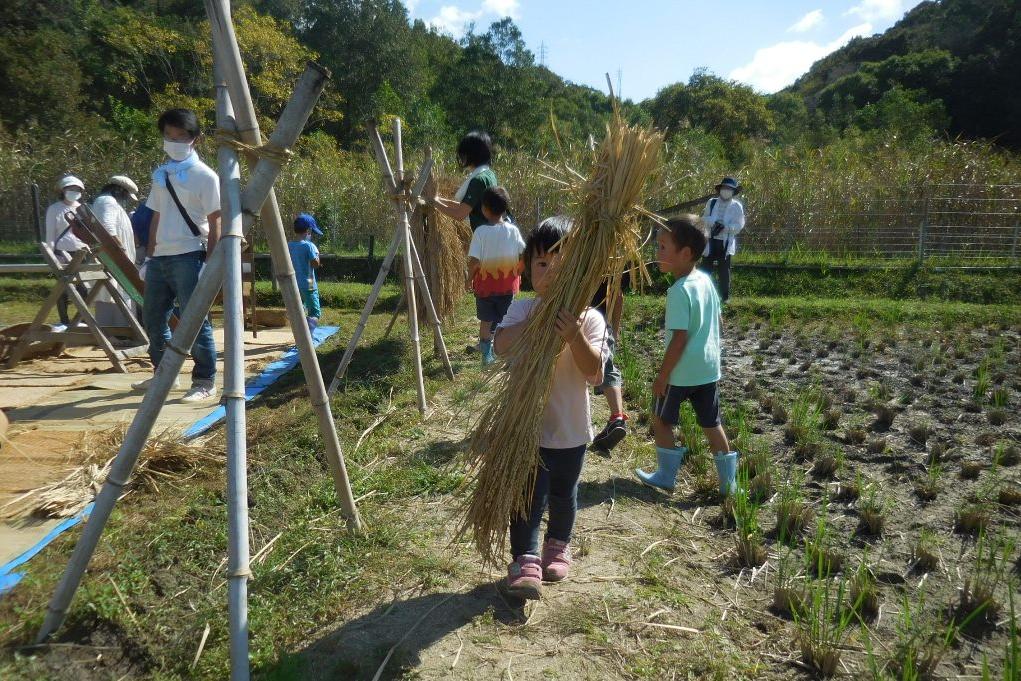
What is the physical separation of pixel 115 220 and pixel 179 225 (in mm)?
1985

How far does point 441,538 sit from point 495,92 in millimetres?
34564

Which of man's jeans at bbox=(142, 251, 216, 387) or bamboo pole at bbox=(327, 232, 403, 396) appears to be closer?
man's jeans at bbox=(142, 251, 216, 387)

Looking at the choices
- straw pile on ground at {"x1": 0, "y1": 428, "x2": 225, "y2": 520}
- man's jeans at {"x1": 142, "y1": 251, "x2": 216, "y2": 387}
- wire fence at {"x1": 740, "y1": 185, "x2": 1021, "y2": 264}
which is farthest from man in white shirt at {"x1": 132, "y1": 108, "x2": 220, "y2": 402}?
wire fence at {"x1": 740, "y1": 185, "x2": 1021, "y2": 264}

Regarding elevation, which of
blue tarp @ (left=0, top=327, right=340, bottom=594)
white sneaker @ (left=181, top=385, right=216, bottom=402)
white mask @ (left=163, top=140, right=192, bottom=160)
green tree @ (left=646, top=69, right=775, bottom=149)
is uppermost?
green tree @ (left=646, top=69, right=775, bottom=149)

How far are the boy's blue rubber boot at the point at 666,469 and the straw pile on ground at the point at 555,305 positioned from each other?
4.30ft

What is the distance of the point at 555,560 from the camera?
2725 millimetres

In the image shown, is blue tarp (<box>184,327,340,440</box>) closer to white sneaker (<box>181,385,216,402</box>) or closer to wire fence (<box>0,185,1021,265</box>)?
white sneaker (<box>181,385,216,402</box>)

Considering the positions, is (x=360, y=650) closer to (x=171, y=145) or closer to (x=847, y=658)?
(x=847, y=658)

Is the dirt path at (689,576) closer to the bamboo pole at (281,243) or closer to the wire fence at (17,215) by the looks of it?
the bamboo pole at (281,243)

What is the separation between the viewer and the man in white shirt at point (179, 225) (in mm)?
4281

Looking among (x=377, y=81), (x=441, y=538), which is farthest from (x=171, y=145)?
(x=377, y=81)

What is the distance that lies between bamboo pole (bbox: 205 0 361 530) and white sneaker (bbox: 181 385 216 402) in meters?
2.23

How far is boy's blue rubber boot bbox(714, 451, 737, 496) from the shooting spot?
11.5ft

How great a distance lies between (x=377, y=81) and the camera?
113 feet
